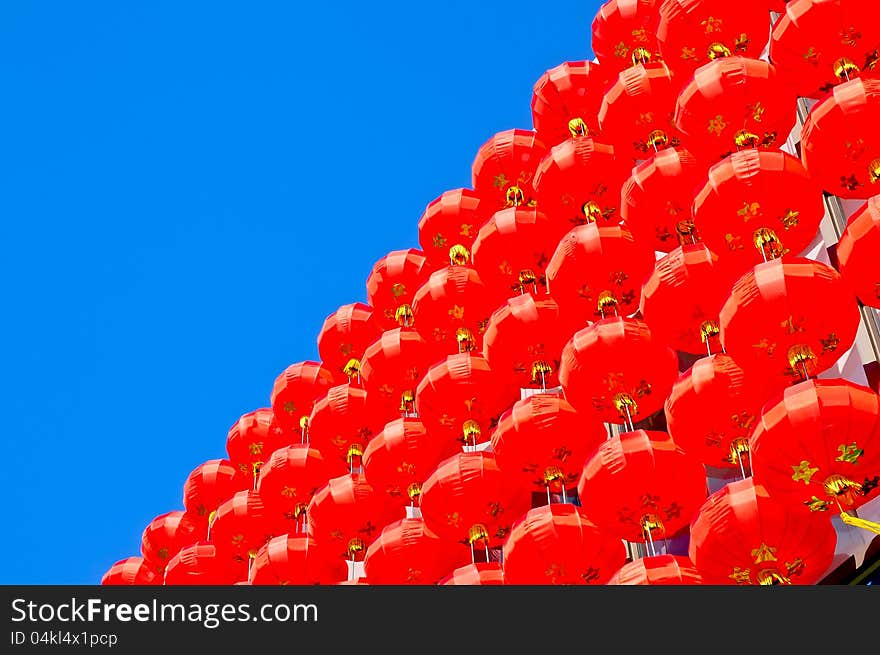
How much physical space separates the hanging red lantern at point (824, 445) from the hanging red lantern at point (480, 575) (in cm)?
172

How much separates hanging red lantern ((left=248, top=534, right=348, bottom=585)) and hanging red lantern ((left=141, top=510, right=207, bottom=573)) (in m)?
2.70

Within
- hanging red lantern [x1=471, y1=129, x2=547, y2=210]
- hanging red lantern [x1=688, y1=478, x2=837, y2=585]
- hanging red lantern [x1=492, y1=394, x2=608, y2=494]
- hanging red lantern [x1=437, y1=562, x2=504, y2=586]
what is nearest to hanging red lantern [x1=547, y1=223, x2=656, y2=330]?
hanging red lantern [x1=492, y1=394, x2=608, y2=494]

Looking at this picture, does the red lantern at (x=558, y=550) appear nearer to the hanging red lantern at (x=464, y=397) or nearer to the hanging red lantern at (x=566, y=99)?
Answer: the hanging red lantern at (x=464, y=397)

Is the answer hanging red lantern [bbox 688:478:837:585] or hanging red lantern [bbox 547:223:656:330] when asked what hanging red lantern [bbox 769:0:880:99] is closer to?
hanging red lantern [bbox 547:223:656:330]

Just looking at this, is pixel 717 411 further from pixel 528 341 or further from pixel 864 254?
pixel 528 341

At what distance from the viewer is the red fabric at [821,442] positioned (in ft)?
11.2

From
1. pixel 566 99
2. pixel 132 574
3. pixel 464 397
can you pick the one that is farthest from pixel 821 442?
pixel 132 574

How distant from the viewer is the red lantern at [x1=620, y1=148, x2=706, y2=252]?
196 inches

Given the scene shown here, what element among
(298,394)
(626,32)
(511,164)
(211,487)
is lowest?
(211,487)

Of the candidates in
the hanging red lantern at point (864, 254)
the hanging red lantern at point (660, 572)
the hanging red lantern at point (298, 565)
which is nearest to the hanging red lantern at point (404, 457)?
the hanging red lantern at point (298, 565)

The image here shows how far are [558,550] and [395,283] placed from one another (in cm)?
386

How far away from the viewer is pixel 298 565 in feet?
21.1
